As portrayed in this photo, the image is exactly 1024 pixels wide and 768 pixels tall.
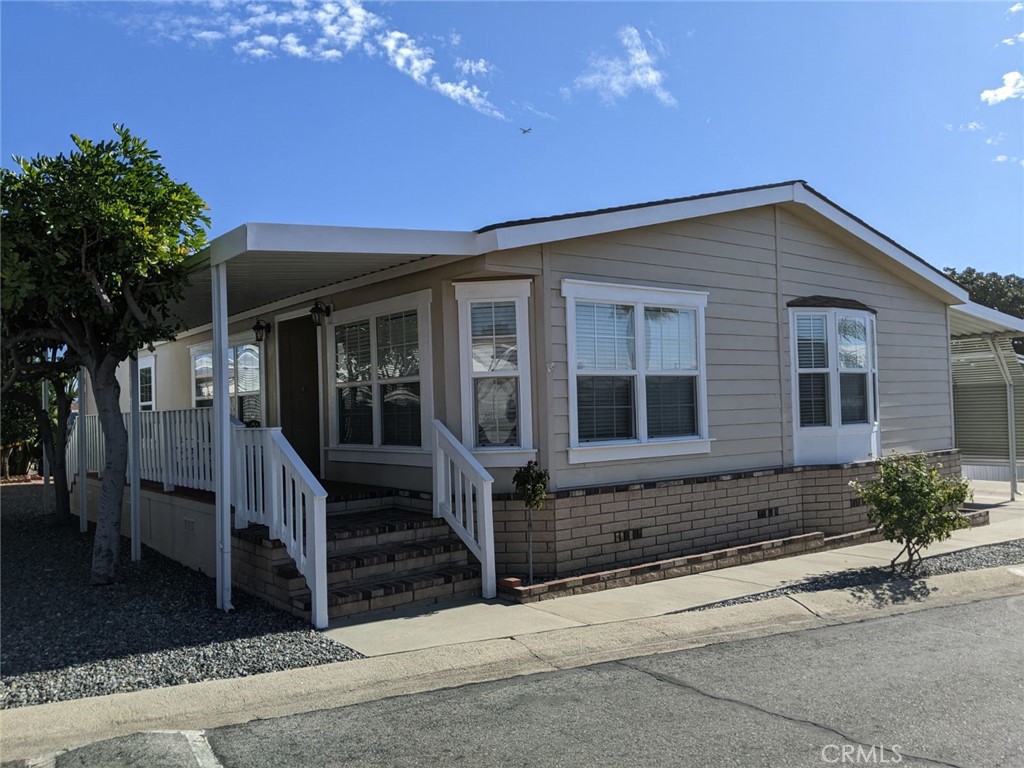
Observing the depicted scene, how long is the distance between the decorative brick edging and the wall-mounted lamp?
13.9 ft

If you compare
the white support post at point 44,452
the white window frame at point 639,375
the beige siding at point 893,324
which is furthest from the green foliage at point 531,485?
the white support post at point 44,452

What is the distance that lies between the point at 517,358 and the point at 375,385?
203 cm

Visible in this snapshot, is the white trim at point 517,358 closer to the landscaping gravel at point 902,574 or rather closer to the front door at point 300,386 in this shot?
the landscaping gravel at point 902,574

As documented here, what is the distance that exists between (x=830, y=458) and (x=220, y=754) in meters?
8.77

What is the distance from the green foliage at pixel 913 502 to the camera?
8.10 meters

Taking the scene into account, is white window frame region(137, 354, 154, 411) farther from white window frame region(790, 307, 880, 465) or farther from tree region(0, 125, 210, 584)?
white window frame region(790, 307, 880, 465)

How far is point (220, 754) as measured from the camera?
4.12 m

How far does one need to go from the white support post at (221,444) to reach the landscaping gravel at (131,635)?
30cm

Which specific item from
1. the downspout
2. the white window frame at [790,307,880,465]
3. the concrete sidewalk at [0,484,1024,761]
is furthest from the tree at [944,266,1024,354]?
the concrete sidewalk at [0,484,1024,761]

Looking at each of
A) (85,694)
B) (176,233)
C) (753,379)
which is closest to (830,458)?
(753,379)

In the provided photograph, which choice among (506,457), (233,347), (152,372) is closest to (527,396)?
(506,457)

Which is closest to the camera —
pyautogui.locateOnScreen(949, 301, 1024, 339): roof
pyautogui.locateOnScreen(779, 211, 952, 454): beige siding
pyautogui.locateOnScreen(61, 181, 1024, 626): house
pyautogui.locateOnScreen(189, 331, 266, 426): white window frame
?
pyautogui.locateOnScreen(61, 181, 1024, 626): house

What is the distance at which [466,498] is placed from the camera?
7.89 metres

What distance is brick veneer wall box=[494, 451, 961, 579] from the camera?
26.4ft
